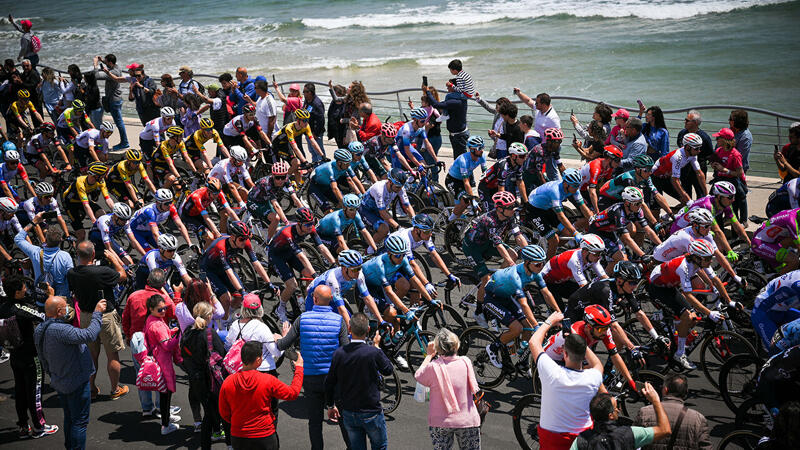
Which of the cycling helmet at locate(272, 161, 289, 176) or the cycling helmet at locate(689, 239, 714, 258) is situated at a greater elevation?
the cycling helmet at locate(272, 161, 289, 176)

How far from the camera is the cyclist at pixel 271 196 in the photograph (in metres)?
12.1

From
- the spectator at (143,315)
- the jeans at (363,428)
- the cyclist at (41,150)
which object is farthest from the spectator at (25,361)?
the cyclist at (41,150)

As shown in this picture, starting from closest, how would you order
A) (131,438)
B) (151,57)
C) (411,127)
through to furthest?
(131,438) → (411,127) → (151,57)

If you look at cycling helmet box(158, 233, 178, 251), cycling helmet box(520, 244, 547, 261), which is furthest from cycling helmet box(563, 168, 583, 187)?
cycling helmet box(158, 233, 178, 251)

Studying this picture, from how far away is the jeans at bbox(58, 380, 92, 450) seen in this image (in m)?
7.82

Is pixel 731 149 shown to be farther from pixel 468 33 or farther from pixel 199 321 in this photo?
pixel 468 33

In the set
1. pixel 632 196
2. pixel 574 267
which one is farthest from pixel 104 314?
pixel 632 196

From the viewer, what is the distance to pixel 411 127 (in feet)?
45.8

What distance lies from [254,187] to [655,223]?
21.6 feet

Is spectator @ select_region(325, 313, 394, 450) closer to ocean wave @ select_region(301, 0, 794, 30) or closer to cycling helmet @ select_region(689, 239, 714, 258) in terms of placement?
cycling helmet @ select_region(689, 239, 714, 258)

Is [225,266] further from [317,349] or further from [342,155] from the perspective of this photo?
[342,155]

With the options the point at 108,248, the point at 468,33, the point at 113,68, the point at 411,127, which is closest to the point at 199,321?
the point at 108,248

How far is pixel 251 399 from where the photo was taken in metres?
6.52

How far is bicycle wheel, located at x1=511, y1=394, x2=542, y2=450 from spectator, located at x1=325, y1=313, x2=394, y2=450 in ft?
4.90
